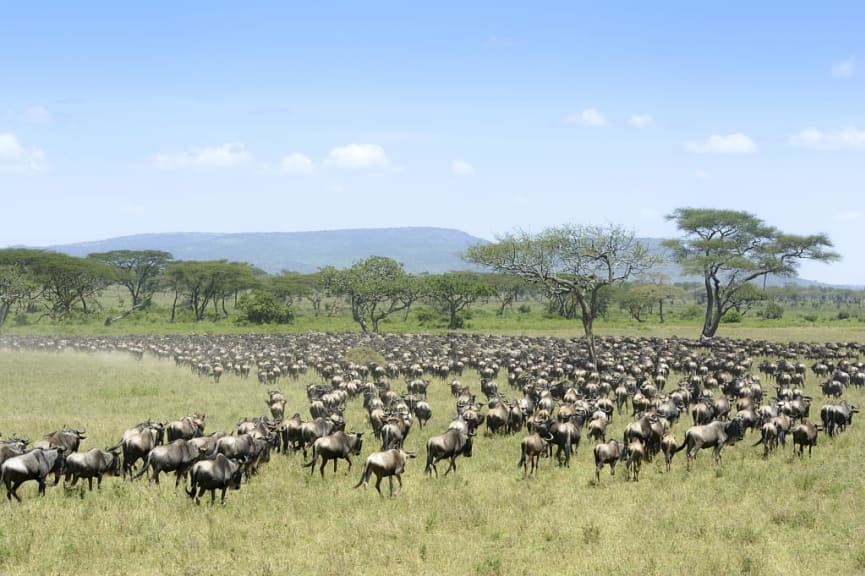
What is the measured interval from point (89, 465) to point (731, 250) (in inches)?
2310

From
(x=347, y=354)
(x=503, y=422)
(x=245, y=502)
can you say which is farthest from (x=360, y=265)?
(x=245, y=502)

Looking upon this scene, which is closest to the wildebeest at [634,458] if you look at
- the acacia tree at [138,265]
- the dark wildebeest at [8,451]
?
the dark wildebeest at [8,451]

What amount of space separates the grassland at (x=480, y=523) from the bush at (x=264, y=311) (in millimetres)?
60285

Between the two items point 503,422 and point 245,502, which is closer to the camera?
point 245,502

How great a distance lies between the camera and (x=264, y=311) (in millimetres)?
73938

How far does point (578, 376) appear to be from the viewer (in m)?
27.7

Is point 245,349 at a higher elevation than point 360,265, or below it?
below

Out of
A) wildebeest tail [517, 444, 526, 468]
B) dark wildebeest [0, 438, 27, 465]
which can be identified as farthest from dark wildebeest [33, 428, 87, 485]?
wildebeest tail [517, 444, 526, 468]

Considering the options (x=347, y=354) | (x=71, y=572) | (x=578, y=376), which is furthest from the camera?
(x=347, y=354)

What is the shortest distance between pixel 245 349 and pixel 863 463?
35484 mm

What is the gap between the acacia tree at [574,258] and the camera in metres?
35.9

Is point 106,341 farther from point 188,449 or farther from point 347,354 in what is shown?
point 188,449

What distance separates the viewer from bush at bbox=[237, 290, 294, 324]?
73.8m

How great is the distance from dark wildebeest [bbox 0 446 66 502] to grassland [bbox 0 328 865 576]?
340mm
